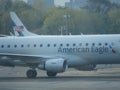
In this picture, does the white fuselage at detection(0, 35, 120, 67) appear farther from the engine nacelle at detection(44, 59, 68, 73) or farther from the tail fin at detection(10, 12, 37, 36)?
the tail fin at detection(10, 12, 37, 36)

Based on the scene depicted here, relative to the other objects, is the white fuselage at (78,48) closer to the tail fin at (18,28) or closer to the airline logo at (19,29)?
the tail fin at (18,28)

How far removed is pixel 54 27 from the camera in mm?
95312

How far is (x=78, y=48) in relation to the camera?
1510 inches

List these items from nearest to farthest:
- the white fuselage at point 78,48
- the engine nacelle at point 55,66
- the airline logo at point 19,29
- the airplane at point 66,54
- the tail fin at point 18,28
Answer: the engine nacelle at point 55,66
the airplane at point 66,54
the white fuselage at point 78,48
the tail fin at point 18,28
the airline logo at point 19,29

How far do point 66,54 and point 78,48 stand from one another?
840 mm

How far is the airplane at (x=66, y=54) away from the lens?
37750mm

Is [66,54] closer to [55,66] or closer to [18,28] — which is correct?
[55,66]

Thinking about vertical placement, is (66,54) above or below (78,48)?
below

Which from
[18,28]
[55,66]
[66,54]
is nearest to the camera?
[55,66]

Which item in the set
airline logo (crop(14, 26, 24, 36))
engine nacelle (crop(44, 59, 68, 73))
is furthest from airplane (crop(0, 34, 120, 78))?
airline logo (crop(14, 26, 24, 36))

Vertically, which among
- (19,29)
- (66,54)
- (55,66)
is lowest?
(55,66)

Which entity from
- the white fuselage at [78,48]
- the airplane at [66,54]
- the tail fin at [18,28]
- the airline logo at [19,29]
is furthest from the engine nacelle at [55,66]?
the airline logo at [19,29]

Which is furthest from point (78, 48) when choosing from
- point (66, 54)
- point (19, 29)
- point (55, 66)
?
point (19, 29)

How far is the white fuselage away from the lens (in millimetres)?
37906
